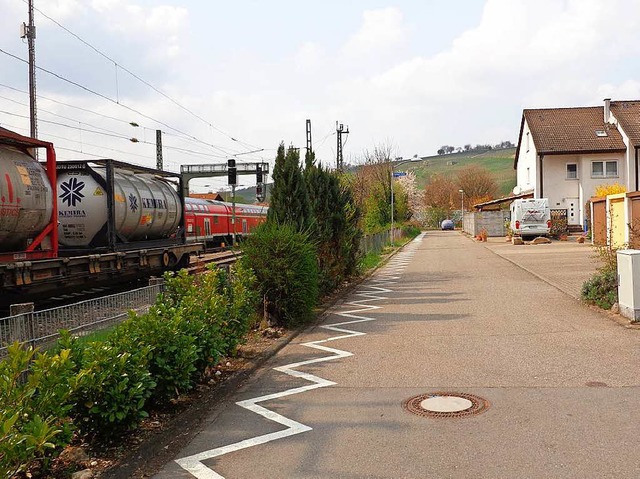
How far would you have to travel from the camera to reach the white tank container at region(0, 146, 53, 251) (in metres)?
A: 10.4

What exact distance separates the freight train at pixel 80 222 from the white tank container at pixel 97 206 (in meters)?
0.02

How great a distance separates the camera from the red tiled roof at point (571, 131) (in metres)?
44.6

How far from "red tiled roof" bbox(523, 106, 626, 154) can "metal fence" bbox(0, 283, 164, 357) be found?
41.5m

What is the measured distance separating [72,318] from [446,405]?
13.0 ft

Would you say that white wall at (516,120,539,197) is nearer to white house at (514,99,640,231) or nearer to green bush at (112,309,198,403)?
white house at (514,99,640,231)

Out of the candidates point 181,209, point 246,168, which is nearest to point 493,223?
point 246,168

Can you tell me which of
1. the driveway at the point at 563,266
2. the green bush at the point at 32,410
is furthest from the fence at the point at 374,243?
the green bush at the point at 32,410

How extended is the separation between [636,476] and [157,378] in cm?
386

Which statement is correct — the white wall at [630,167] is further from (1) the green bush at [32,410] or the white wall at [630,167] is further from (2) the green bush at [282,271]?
(1) the green bush at [32,410]

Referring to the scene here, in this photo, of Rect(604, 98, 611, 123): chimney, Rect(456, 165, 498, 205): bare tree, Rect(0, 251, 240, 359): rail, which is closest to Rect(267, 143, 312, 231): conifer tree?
Rect(0, 251, 240, 359): rail

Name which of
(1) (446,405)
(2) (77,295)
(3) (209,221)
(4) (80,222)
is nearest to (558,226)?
(3) (209,221)

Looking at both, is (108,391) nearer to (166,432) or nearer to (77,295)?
(166,432)

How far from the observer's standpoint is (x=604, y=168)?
44656 mm

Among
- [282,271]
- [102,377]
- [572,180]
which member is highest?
[572,180]
